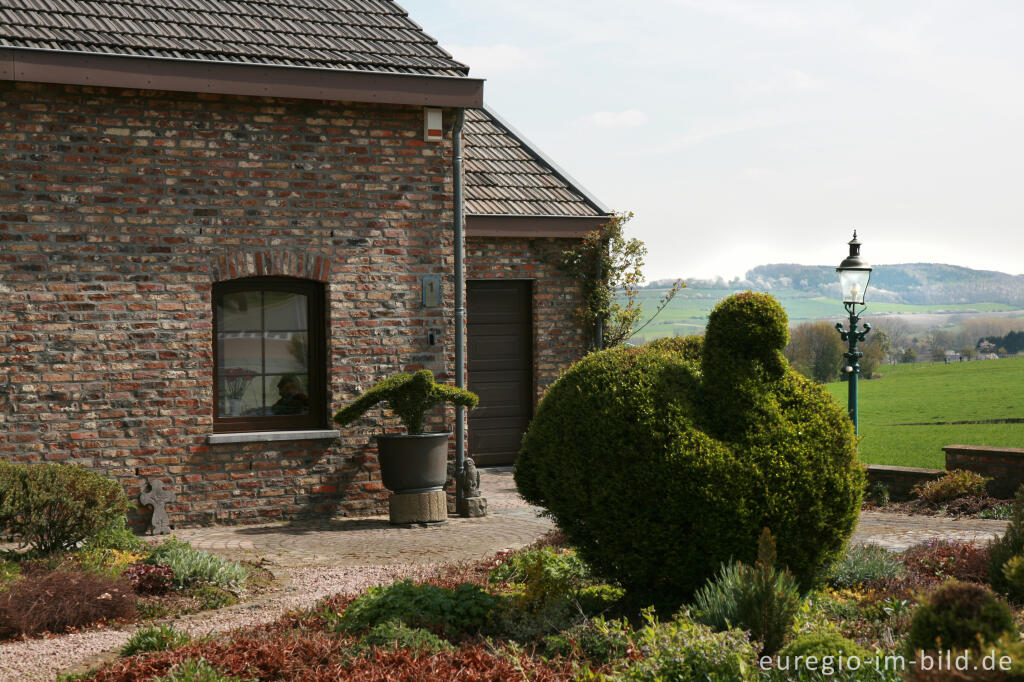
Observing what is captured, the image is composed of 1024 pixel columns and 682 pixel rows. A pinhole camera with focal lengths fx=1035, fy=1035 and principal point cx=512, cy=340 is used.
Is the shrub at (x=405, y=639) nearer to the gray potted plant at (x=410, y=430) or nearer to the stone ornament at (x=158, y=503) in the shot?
the gray potted plant at (x=410, y=430)

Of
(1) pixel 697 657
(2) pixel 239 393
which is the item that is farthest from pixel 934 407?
(1) pixel 697 657

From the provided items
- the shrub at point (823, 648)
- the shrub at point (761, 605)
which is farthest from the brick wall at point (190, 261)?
the shrub at point (823, 648)

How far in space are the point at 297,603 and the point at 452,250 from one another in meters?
5.08

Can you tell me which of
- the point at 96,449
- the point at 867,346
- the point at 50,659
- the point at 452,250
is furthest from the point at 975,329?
the point at 50,659

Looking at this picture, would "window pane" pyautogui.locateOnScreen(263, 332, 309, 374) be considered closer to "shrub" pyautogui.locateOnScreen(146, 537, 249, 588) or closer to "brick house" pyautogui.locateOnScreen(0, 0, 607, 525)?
"brick house" pyautogui.locateOnScreen(0, 0, 607, 525)

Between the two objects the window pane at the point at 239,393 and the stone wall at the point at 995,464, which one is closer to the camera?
the window pane at the point at 239,393

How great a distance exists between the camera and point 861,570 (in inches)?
255

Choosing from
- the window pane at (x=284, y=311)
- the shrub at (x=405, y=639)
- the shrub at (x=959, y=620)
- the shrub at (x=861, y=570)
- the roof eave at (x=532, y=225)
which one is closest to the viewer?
the shrub at (x=959, y=620)

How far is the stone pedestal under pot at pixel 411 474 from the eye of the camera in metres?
9.99

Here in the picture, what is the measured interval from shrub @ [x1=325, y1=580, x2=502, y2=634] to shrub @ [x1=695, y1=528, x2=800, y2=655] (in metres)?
1.32

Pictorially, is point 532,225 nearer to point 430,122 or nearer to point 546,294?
point 546,294

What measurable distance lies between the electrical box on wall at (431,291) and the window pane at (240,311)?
1.69 metres

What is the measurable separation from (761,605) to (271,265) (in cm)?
681

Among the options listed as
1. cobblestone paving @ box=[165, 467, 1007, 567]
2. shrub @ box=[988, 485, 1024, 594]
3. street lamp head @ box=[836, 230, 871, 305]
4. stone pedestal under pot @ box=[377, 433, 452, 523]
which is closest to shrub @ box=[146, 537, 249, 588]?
cobblestone paving @ box=[165, 467, 1007, 567]
